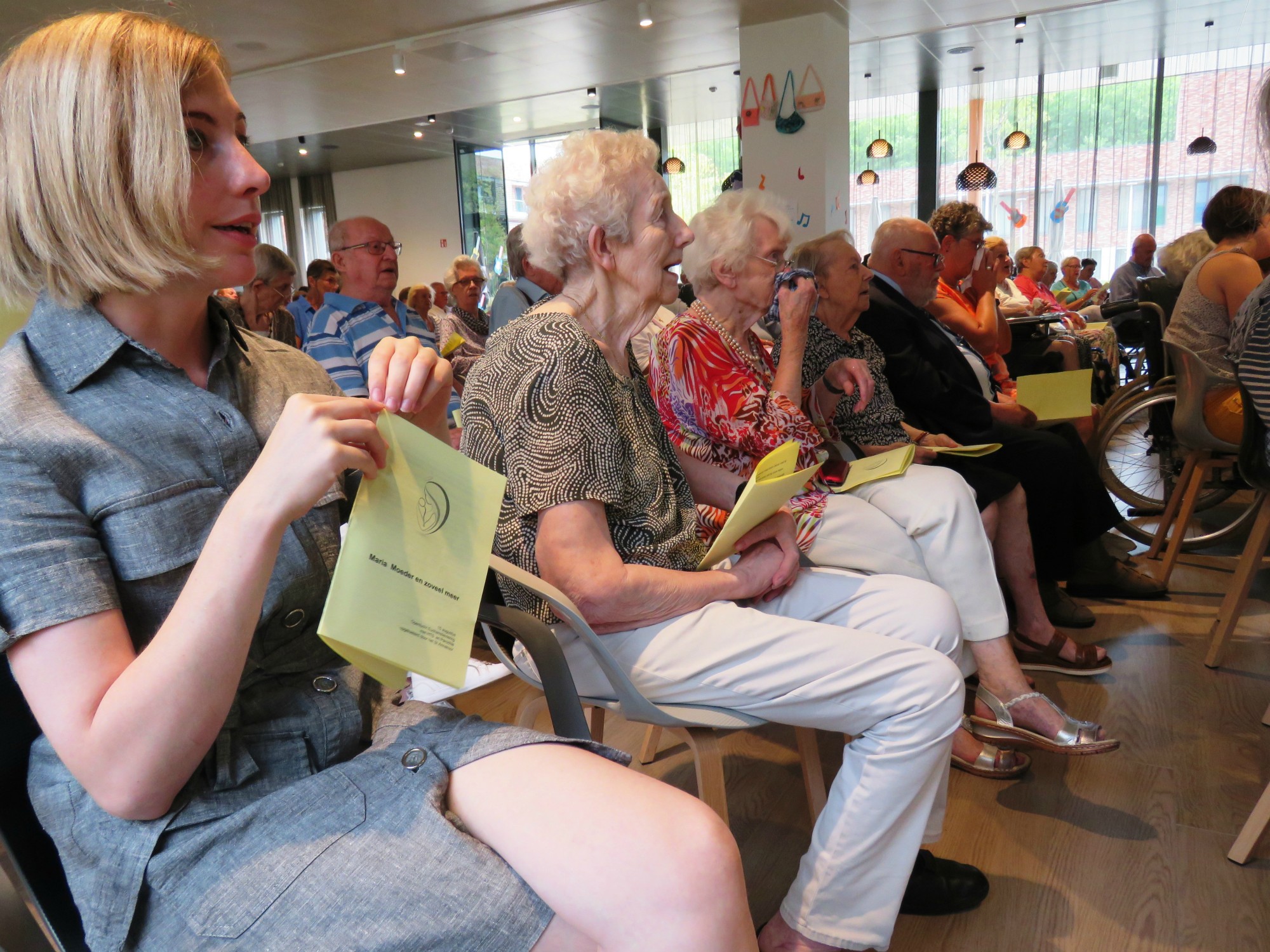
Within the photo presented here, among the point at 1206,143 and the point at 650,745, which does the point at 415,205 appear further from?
the point at 650,745

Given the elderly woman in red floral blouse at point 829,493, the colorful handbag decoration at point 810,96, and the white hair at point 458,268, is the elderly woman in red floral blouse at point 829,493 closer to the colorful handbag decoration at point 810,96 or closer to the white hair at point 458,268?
the white hair at point 458,268

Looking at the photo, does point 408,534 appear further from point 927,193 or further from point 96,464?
point 927,193

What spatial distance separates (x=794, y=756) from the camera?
2.17 meters

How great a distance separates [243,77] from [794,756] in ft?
28.2

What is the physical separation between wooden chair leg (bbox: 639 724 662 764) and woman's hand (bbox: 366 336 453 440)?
1.37m

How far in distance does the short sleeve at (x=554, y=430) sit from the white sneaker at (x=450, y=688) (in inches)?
43.0


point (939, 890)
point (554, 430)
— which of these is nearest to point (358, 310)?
point (554, 430)

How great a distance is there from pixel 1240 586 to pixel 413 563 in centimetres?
252

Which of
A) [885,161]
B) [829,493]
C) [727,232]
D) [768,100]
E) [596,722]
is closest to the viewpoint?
[596,722]

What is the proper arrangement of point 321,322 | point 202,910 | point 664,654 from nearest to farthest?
point 202,910 < point 664,654 < point 321,322

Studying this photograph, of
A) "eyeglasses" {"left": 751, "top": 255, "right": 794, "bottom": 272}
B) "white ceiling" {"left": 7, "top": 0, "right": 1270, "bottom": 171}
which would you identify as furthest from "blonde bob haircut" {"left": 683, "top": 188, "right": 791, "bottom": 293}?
"white ceiling" {"left": 7, "top": 0, "right": 1270, "bottom": 171}

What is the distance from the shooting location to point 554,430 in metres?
1.30

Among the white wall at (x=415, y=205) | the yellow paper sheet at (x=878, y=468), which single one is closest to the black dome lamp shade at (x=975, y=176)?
the white wall at (x=415, y=205)

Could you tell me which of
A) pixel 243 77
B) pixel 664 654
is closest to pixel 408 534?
pixel 664 654
